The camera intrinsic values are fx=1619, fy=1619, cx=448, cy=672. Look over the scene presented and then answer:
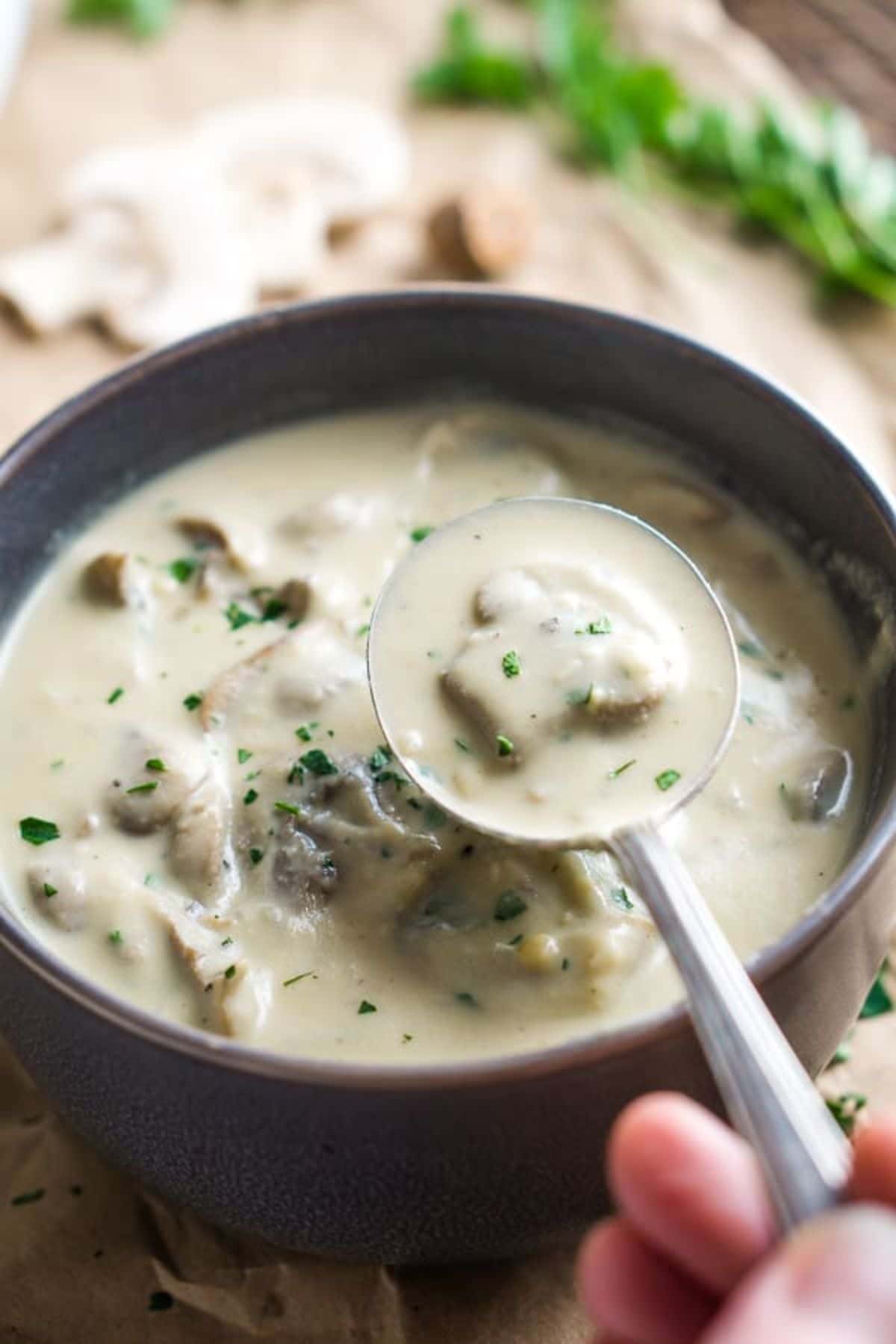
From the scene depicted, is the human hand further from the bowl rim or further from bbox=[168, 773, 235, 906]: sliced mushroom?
bbox=[168, 773, 235, 906]: sliced mushroom

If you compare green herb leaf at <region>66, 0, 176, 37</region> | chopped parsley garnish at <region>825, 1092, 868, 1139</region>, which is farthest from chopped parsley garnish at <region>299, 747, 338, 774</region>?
green herb leaf at <region>66, 0, 176, 37</region>

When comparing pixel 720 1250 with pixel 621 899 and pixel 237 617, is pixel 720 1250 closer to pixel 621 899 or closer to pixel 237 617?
pixel 621 899

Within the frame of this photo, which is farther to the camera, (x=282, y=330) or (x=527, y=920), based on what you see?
(x=282, y=330)

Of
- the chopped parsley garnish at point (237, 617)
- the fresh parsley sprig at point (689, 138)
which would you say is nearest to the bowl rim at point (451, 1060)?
the chopped parsley garnish at point (237, 617)

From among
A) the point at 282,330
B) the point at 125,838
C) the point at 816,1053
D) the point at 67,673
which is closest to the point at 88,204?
the point at 282,330

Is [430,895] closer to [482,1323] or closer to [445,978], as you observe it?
[445,978]

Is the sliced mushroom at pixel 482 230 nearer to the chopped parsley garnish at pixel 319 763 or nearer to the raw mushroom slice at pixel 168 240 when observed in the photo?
the raw mushroom slice at pixel 168 240

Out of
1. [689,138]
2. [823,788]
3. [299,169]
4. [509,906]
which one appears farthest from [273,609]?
[689,138]
